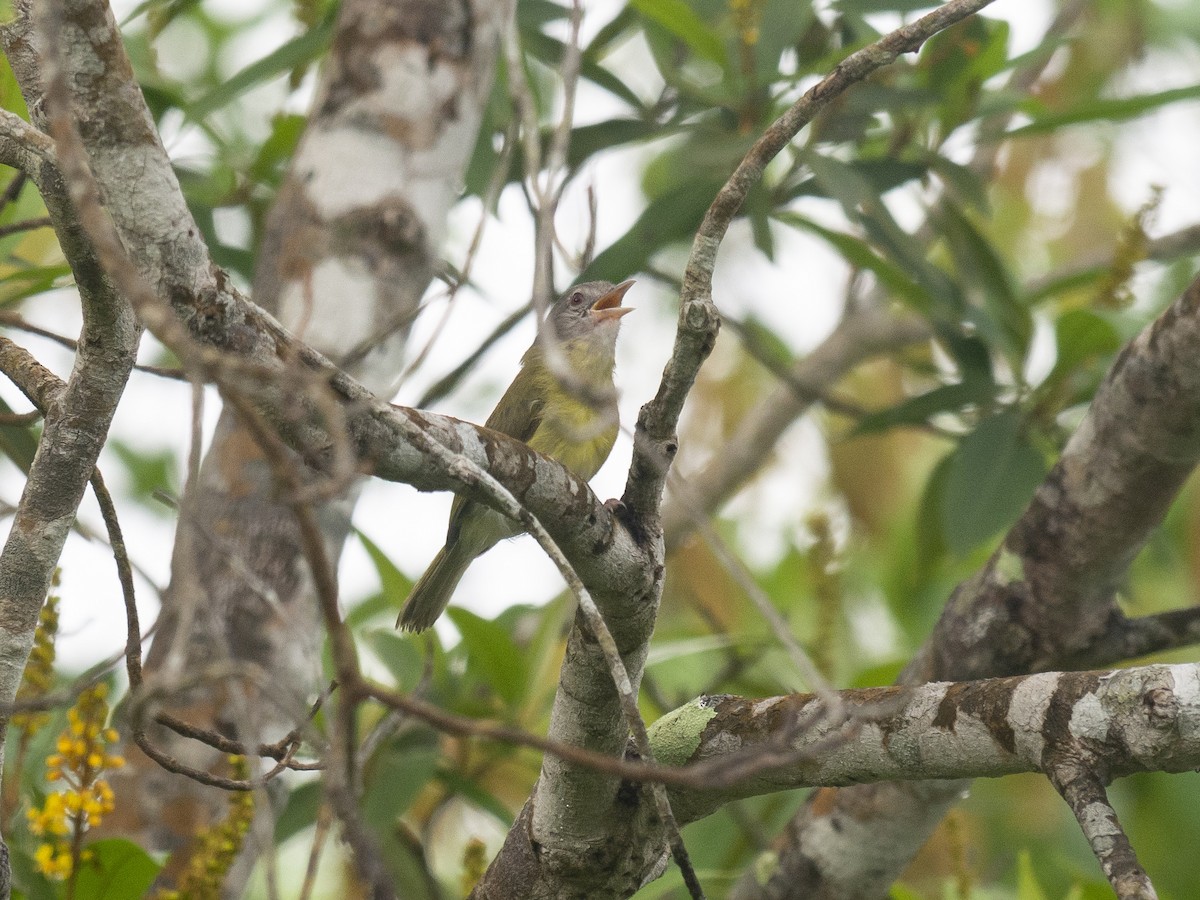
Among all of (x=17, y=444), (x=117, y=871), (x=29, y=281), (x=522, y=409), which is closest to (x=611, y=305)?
(x=522, y=409)

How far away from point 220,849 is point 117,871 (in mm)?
338

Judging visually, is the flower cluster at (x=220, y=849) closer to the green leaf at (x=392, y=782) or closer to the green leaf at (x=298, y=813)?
the green leaf at (x=392, y=782)

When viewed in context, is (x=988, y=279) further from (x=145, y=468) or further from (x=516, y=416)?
(x=145, y=468)

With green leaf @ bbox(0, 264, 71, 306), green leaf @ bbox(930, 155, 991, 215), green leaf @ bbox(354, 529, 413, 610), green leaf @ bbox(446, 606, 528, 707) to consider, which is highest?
green leaf @ bbox(930, 155, 991, 215)

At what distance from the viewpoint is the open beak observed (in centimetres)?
507

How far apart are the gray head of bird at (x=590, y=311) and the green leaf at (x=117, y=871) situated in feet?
9.03

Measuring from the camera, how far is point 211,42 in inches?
236

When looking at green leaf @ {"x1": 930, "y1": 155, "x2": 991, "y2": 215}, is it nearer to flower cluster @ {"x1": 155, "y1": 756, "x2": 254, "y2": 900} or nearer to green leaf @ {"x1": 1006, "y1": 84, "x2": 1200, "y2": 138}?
green leaf @ {"x1": 1006, "y1": 84, "x2": 1200, "y2": 138}

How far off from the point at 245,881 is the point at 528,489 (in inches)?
71.8

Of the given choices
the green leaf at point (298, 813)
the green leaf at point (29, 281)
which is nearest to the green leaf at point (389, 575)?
the green leaf at point (298, 813)

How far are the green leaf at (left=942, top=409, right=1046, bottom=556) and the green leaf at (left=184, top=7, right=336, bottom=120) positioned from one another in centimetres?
253

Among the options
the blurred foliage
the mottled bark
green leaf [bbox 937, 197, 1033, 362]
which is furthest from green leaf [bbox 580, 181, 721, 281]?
green leaf [bbox 937, 197, 1033, 362]

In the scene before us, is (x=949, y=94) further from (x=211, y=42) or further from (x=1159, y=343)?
(x=211, y=42)

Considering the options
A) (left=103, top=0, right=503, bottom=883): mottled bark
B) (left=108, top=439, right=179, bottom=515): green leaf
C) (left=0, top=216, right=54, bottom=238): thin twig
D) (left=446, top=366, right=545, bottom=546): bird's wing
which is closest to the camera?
(left=0, top=216, right=54, bottom=238): thin twig
